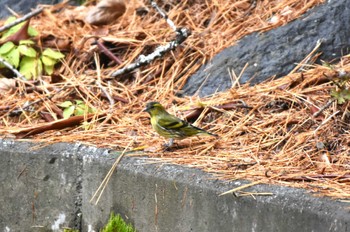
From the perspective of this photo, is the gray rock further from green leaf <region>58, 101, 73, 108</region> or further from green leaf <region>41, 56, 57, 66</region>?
green leaf <region>41, 56, 57, 66</region>

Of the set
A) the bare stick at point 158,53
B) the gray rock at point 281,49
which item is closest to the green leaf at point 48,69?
the bare stick at point 158,53

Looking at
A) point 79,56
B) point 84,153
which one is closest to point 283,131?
point 84,153

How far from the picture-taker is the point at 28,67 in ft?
19.9

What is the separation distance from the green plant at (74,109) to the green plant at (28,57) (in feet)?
2.16

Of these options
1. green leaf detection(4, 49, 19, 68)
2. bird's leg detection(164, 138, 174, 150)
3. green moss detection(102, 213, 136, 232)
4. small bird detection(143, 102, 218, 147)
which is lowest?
green moss detection(102, 213, 136, 232)

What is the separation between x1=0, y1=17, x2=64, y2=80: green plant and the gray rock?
4.07 ft

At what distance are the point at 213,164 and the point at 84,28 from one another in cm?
285

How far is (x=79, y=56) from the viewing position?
622 cm

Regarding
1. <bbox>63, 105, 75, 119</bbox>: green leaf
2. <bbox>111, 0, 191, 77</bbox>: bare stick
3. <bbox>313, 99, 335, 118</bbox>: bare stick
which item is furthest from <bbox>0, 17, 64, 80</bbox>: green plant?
<bbox>313, 99, 335, 118</bbox>: bare stick

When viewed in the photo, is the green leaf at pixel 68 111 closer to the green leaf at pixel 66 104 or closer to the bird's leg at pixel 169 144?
the green leaf at pixel 66 104

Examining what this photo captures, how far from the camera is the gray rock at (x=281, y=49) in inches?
210

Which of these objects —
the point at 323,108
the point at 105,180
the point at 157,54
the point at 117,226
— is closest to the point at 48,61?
the point at 157,54

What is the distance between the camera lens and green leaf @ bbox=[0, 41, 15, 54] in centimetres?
611

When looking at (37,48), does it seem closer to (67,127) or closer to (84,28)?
(84,28)
